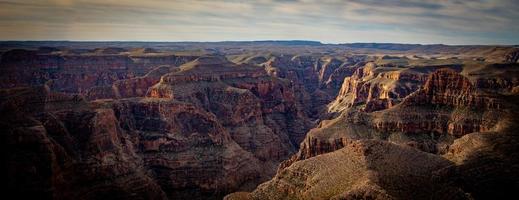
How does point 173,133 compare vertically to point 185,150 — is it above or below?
above

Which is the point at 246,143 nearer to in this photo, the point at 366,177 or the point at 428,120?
the point at 428,120

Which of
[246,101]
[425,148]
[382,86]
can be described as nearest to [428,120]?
[425,148]

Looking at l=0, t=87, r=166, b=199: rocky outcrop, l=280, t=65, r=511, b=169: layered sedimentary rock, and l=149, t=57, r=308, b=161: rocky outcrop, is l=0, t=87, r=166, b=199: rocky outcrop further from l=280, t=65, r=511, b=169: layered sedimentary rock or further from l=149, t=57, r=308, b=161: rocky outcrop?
l=149, t=57, r=308, b=161: rocky outcrop

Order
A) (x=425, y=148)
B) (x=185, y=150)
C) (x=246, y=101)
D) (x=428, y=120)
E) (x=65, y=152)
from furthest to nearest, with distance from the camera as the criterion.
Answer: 1. (x=246, y=101)
2. (x=185, y=150)
3. (x=428, y=120)
4. (x=425, y=148)
5. (x=65, y=152)

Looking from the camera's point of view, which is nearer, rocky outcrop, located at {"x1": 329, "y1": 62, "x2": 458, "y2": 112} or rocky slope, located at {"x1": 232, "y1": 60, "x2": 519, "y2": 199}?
rocky slope, located at {"x1": 232, "y1": 60, "x2": 519, "y2": 199}

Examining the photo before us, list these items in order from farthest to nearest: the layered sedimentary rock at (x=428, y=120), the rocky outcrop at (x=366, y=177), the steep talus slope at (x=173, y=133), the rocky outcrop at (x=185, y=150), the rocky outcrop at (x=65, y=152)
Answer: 1. the rocky outcrop at (x=185, y=150)
2. the layered sedimentary rock at (x=428, y=120)
3. the steep talus slope at (x=173, y=133)
4. the rocky outcrop at (x=65, y=152)
5. the rocky outcrop at (x=366, y=177)

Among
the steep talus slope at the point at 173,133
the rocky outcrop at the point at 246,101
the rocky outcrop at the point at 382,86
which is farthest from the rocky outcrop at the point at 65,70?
the rocky outcrop at the point at 382,86

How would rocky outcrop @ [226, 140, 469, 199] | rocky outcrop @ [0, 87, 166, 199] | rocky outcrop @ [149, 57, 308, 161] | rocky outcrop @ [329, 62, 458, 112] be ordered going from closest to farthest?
rocky outcrop @ [226, 140, 469, 199]
rocky outcrop @ [0, 87, 166, 199]
rocky outcrop @ [149, 57, 308, 161]
rocky outcrop @ [329, 62, 458, 112]

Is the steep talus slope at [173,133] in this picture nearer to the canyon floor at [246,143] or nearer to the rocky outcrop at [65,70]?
the canyon floor at [246,143]

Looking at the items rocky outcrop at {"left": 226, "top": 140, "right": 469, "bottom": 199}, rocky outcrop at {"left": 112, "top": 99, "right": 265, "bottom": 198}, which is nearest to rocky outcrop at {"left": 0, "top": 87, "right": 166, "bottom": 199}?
rocky outcrop at {"left": 112, "top": 99, "right": 265, "bottom": 198}

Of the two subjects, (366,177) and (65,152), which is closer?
(366,177)

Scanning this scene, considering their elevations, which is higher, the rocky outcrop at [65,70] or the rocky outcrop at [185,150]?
the rocky outcrop at [65,70]
